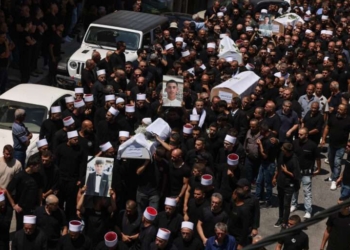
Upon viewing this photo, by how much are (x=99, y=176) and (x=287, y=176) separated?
3.38m

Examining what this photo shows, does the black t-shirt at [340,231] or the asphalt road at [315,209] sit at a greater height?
the black t-shirt at [340,231]

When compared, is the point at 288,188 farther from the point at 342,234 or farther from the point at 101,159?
the point at 101,159

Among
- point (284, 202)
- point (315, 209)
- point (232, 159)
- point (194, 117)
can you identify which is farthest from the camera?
point (315, 209)

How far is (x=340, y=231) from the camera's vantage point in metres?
10.6

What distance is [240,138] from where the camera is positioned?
45.7ft

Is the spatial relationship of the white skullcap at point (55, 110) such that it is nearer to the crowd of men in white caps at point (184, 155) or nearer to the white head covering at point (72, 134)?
the crowd of men in white caps at point (184, 155)

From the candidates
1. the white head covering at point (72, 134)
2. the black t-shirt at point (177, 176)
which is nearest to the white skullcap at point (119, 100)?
the white head covering at point (72, 134)

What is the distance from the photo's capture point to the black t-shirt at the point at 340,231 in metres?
10.6

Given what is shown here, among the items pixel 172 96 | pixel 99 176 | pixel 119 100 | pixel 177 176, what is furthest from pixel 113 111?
pixel 99 176

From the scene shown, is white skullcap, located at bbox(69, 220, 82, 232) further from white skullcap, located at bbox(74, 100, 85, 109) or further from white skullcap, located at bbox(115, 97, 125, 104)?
white skullcap, located at bbox(115, 97, 125, 104)

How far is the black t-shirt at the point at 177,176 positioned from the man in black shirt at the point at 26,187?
1959 mm

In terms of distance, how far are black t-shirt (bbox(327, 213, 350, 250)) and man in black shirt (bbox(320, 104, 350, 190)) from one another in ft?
12.7

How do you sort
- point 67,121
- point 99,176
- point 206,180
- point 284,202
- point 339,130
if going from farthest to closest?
point 339,130 < point 284,202 < point 67,121 < point 206,180 < point 99,176

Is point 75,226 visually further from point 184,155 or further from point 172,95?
point 172,95
